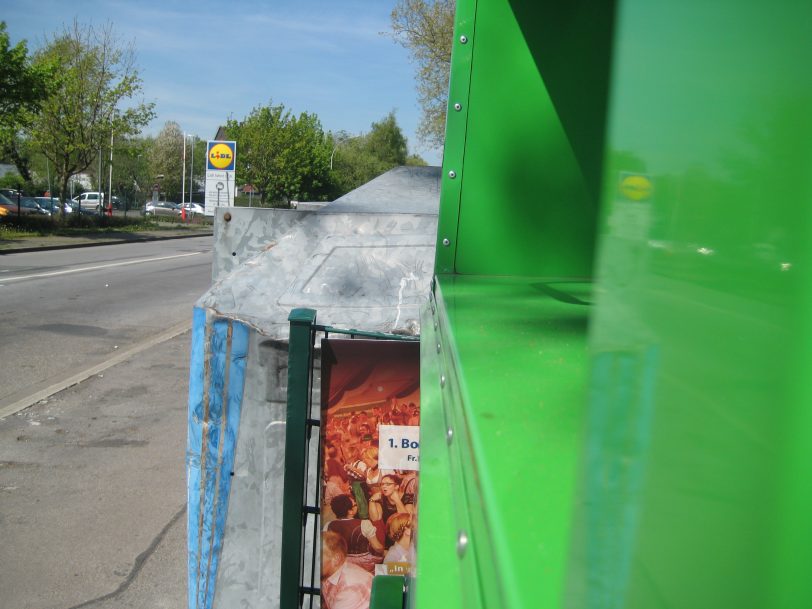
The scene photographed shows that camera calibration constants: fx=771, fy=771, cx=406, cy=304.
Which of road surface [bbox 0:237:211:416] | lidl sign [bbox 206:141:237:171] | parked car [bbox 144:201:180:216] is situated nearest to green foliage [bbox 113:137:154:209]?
parked car [bbox 144:201:180:216]

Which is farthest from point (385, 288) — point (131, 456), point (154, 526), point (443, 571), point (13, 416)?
point (13, 416)

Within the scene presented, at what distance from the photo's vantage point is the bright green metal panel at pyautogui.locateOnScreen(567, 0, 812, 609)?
0.31 m

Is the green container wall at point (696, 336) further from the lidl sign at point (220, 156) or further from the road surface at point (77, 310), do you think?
the lidl sign at point (220, 156)

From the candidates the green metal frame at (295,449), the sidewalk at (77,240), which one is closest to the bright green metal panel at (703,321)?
the green metal frame at (295,449)

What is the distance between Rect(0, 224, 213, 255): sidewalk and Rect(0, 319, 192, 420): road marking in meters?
14.0

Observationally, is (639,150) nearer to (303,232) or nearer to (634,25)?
(634,25)

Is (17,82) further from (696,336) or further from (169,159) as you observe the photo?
(169,159)

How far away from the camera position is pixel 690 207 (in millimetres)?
353

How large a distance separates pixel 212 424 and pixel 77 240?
2839cm

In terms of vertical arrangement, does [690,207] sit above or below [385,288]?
above

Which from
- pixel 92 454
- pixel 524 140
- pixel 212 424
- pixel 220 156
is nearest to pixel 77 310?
pixel 92 454

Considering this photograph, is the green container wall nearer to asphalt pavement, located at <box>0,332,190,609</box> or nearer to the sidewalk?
asphalt pavement, located at <box>0,332,190,609</box>

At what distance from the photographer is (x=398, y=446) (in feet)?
8.84

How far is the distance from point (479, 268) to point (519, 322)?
836mm
